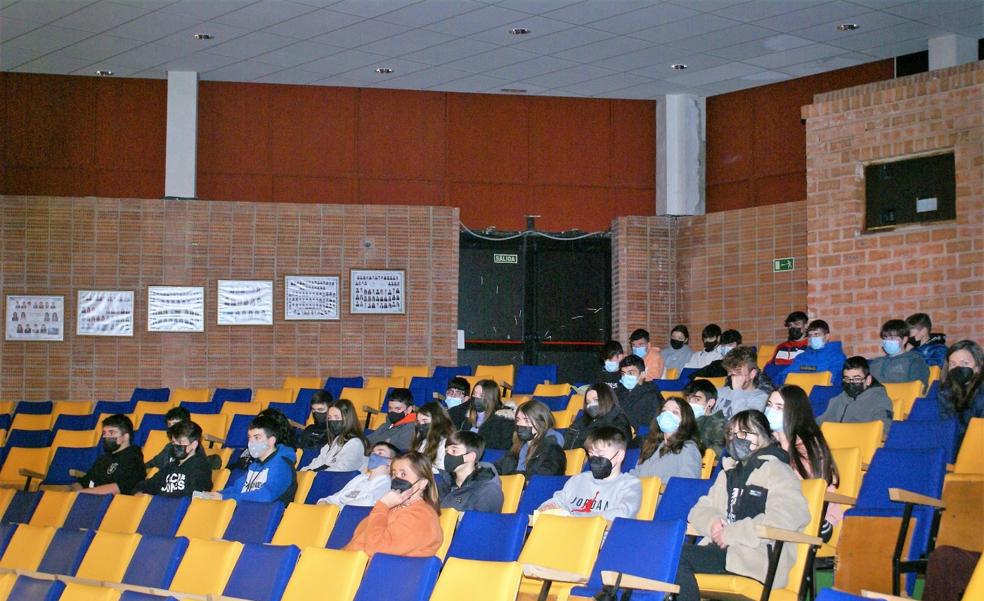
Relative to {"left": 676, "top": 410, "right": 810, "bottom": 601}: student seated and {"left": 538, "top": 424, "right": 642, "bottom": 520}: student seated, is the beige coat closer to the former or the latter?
{"left": 676, "top": 410, "right": 810, "bottom": 601}: student seated

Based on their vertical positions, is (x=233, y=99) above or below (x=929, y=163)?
above

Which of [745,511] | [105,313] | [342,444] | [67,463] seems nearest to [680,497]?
[745,511]

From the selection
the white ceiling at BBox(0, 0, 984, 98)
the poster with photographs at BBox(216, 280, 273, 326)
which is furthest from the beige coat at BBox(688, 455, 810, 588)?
the poster with photographs at BBox(216, 280, 273, 326)

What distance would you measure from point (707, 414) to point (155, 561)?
3.38 m

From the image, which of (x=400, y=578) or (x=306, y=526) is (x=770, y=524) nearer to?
(x=400, y=578)

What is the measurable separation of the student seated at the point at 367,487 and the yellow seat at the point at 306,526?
88 cm

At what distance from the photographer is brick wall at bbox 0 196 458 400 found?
13.7m

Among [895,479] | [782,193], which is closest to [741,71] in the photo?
[782,193]

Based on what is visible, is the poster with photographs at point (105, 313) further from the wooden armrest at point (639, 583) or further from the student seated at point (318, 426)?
the wooden armrest at point (639, 583)

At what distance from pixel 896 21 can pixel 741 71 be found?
88.8 inches

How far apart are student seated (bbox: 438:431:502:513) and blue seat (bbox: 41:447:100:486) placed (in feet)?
14.5

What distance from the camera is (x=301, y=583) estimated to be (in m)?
4.36

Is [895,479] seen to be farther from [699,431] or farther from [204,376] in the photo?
[204,376]

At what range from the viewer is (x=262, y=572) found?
455 cm
